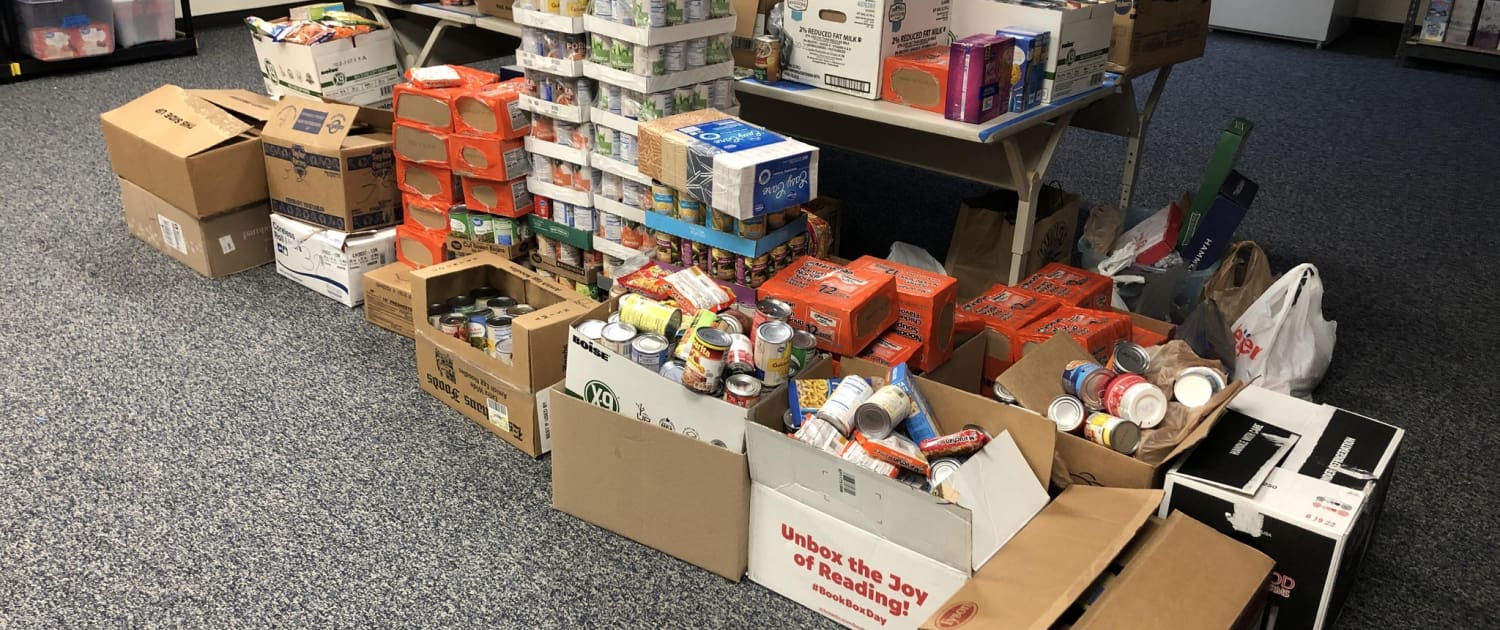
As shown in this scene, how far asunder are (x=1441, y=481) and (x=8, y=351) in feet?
11.4

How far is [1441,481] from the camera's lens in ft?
8.32

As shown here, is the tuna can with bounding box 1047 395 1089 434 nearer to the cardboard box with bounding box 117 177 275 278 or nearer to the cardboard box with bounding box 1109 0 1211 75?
the cardboard box with bounding box 1109 0 1211 75

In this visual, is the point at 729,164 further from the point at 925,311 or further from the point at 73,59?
the point at 73,59

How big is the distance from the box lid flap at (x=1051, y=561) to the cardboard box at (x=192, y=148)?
2441 millimetres

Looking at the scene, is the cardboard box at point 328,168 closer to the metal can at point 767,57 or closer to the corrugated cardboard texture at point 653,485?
the metal can at point 767,57

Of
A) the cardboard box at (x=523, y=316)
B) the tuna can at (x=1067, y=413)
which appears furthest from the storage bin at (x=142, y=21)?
the tuna can at (x=1067, y=413)

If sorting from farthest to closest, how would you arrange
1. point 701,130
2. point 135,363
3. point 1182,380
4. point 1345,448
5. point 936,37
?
point 936,37, point 135,363, point 701,130, point 1182,380, point 1345,448

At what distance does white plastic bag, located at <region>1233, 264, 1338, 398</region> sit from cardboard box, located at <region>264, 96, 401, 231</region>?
2331mm

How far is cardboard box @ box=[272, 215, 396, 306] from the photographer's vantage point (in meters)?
3.15

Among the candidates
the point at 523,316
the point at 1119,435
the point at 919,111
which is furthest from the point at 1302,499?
the point at 523,316

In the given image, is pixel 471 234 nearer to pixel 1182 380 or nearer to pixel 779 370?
pixel 779 370

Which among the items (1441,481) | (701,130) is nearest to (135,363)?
(701,130)

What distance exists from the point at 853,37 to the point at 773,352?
46.2 inches

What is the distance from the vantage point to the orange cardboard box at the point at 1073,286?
9.06 feet
